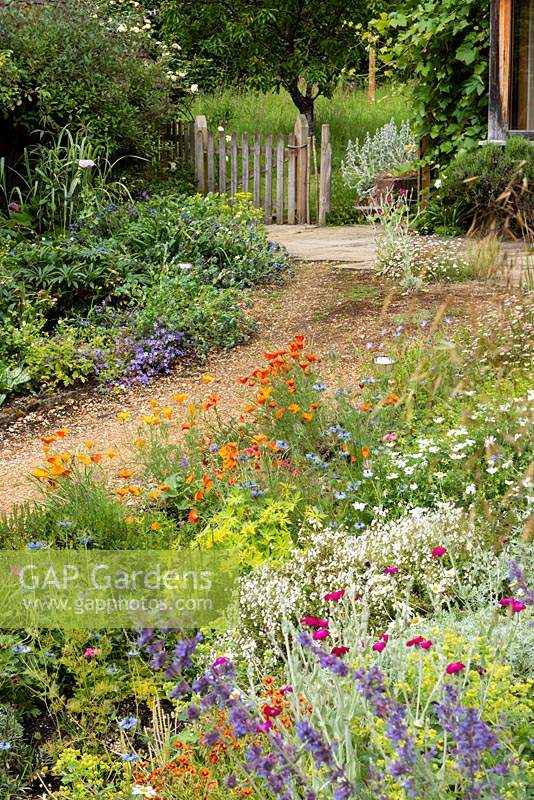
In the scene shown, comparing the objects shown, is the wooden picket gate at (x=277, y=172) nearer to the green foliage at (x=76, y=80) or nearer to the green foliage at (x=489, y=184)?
the green foliage at (x=76, y=80)

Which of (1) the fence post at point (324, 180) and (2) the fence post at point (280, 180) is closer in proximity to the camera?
(1) the fence post at point (324, 180)

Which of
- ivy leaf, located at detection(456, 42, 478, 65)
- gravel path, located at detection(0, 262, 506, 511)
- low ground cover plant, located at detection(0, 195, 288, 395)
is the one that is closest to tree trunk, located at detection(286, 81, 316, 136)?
ivy leaf, located at detection(456, 42, 478, 65)

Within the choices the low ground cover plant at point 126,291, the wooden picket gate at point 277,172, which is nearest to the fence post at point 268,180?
the wooden picket gate at point 277,172

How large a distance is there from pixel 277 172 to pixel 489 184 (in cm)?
410

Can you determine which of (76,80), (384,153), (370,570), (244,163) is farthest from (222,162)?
(370,570)

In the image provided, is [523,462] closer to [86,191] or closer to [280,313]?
[280,313]

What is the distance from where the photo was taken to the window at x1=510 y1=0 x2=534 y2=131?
9.73 meters

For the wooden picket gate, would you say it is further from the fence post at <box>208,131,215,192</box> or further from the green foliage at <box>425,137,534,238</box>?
the green foliage at <box>425,137,534,238</box>

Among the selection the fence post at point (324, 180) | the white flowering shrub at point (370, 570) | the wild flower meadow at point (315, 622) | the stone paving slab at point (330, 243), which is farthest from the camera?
the fence post at point (324, 180)

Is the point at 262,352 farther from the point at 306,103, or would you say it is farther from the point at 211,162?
the point at 306,103

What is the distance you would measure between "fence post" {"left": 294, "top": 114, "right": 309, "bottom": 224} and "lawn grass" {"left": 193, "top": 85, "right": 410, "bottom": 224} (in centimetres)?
242

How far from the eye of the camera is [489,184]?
923 cm

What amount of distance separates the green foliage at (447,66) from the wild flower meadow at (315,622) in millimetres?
5611

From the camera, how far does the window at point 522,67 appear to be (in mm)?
9727
